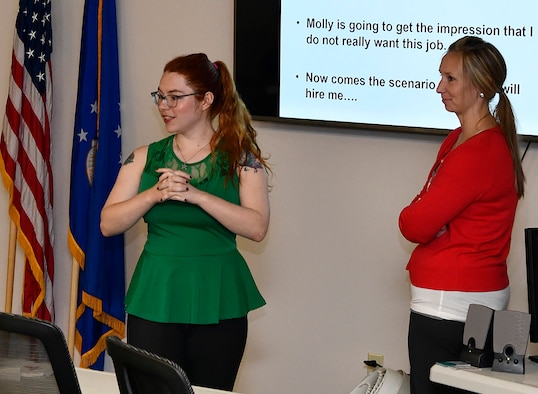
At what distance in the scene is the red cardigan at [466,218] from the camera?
2957mm

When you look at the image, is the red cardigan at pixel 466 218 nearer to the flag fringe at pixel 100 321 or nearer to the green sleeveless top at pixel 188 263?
the green sleeveless top at pixel 188 263

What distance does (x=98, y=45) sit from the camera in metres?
4.38

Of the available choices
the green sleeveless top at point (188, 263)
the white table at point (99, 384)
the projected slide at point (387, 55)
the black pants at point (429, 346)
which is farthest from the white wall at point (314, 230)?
the white table at point (99, 384)

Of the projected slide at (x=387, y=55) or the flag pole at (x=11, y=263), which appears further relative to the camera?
the flag pole at (x=11, y=263)

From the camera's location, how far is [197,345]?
321 cm

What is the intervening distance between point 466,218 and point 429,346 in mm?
409

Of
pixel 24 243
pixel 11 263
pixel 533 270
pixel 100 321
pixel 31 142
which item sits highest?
pixel 31 142

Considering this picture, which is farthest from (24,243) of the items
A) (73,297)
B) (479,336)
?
(479,336)

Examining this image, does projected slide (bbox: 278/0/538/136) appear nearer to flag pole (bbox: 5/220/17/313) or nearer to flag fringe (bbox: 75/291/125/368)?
flag fringe (bbox: 75/291/125/368)

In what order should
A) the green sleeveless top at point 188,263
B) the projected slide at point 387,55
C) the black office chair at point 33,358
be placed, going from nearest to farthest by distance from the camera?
the black office chair at point 33,358 → the green sleeveless top at point 188,263 → the projected slide at point 387,55

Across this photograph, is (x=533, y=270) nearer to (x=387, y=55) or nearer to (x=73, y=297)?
(x=387, y=55)

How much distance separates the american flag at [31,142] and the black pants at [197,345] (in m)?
1.48

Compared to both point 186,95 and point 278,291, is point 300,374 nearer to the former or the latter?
point 278,291

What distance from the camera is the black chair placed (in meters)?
Result: 1.68
